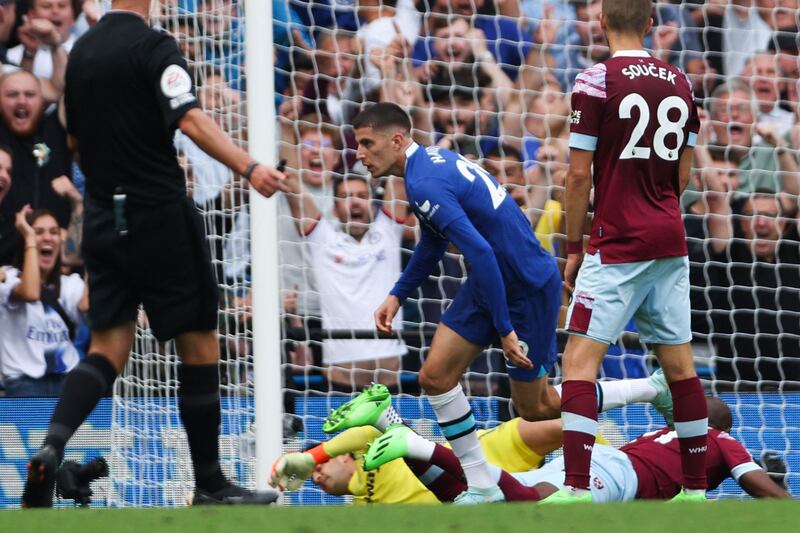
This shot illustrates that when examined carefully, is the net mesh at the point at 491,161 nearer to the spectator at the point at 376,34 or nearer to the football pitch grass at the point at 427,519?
the spectator at the point at 376,34

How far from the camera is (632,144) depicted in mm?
4211

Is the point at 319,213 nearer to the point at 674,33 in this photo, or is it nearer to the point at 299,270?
the point at 299,270

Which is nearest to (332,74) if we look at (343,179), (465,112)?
(343,179)

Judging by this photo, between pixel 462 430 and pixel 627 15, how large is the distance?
2.00 m

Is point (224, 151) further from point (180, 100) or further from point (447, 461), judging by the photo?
point (447, 461)

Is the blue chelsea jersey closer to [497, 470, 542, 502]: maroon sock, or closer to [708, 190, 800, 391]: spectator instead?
[497, 470, 542, 502]: maroon sock

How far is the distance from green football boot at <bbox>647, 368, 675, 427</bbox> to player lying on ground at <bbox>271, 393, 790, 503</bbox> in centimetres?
20

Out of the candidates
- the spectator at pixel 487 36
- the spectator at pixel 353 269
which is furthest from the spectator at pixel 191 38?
the spectator at pixel 487 36

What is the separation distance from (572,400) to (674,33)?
387 cm

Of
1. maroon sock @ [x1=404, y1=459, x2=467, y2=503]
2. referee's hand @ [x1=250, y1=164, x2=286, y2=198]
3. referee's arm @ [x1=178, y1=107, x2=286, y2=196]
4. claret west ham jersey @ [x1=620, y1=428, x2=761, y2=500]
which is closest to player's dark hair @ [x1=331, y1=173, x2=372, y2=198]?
maroon sock @ [x1=404, y1=459, x2=467, y2=503]

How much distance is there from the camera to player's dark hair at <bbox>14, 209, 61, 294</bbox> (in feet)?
23.9

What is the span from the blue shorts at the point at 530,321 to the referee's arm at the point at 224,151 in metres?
1.85

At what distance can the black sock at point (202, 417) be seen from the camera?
4133 mm

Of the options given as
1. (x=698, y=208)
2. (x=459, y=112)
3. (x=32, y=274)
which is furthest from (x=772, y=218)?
(x=32, y=274)
